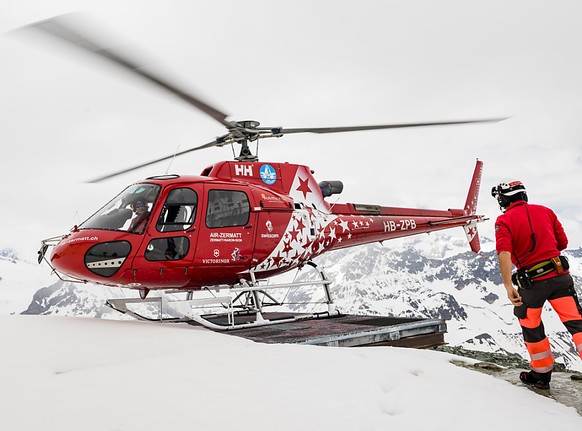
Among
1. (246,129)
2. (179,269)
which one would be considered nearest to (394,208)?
(246,129)

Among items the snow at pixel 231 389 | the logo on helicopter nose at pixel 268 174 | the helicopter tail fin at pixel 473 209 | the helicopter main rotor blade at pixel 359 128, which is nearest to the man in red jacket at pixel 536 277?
the snow at pixel 231 389

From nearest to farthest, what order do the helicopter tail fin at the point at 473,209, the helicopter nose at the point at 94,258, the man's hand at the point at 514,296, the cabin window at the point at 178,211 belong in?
the man's hand at the point at 514,296 → the helicopter nose at the point at 94,258 → the cabin window at the point at 178,211 → the helicopter tail fin at the point at 473,209

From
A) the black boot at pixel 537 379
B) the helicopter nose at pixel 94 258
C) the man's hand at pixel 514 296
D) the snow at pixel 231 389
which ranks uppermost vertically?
the helicopter nose at pixel 94 258

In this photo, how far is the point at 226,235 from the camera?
7.68m

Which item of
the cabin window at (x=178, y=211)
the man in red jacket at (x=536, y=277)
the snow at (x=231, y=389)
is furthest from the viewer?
the cabin window at (x=178, y=211)

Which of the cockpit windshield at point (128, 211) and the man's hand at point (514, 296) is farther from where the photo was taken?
the cockpit windshield at point (128, 211)

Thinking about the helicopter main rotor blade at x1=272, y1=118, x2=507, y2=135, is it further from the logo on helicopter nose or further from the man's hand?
the man's hand

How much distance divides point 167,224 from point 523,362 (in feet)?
20.2

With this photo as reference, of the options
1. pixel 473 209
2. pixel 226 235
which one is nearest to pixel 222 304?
pixel 226 235

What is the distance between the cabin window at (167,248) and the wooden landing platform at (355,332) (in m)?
1.52

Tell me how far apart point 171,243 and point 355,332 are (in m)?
3.20

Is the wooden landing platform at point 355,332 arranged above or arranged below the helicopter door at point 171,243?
below

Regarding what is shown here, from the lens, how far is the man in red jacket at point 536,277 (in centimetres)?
446

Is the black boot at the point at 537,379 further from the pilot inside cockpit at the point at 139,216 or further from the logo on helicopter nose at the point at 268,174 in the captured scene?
the logo on helicopter nose at the point at 268,174
